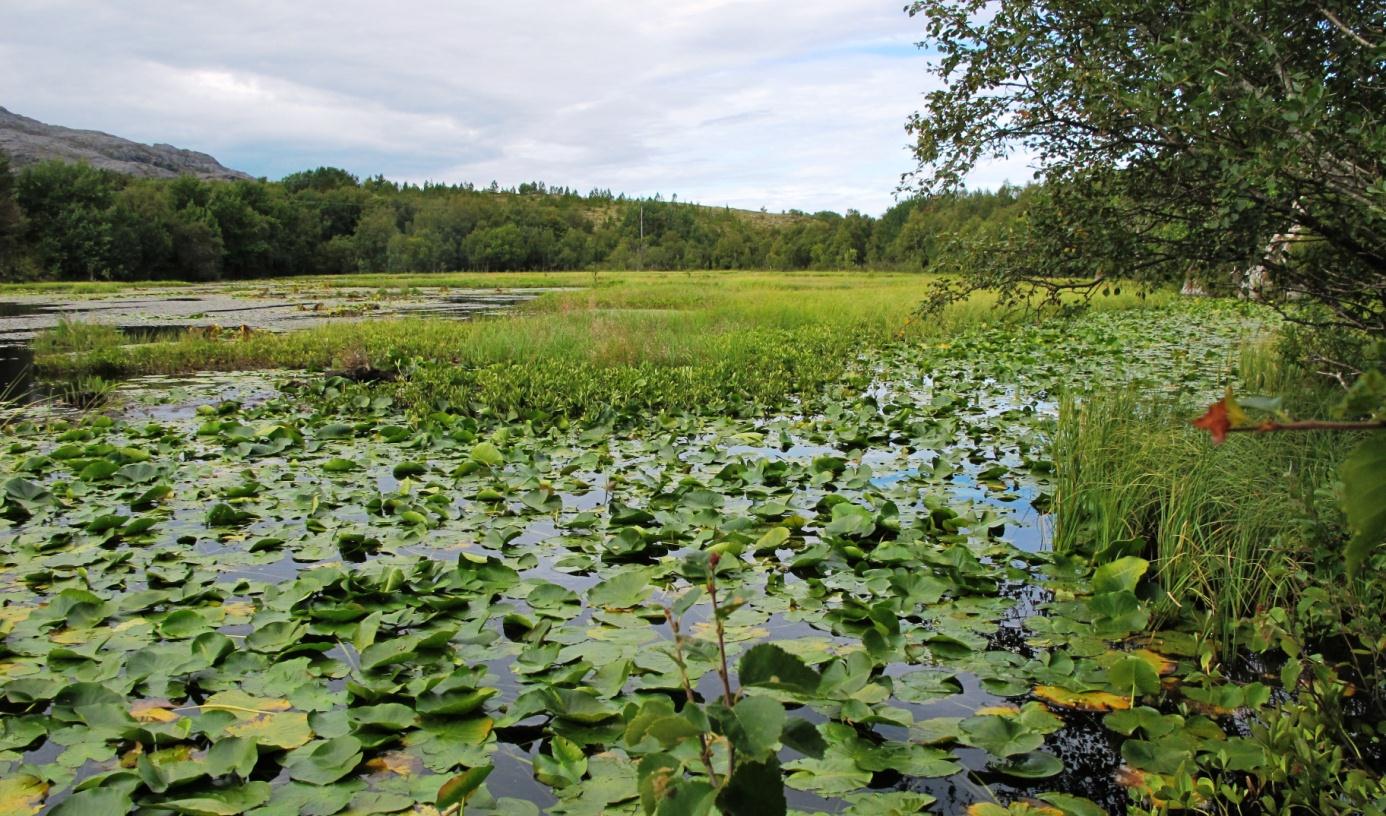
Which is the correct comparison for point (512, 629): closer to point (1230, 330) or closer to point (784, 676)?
point (784, 676)

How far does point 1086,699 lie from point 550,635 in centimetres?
210

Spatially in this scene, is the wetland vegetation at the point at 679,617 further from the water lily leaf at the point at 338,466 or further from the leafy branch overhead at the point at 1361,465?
the leafy branch overhead at the point at 1361,465

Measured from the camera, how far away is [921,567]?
4312mm

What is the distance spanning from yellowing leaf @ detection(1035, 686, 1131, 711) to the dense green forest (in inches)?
1473

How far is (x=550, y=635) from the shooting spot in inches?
143

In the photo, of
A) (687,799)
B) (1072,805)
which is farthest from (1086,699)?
(687,799)

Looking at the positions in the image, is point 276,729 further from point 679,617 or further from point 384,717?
point 679,617

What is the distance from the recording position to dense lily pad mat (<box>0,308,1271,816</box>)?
2617mm

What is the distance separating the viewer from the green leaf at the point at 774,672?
134 cm

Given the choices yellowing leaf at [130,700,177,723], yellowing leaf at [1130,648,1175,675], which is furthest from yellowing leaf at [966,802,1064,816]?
yellowing leaf at [130,700,177,723]

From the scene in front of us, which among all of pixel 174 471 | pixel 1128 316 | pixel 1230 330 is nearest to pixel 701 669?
pixel 174 471

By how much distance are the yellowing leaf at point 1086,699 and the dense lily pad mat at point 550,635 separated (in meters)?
0.01

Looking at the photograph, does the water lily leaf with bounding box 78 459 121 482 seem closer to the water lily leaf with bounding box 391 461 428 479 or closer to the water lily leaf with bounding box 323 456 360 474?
Answer: the water lily leaf with bounding box 323 456 360 474

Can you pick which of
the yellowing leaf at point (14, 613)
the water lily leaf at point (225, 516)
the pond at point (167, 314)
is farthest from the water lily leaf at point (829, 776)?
the pond at point (167, 314)
